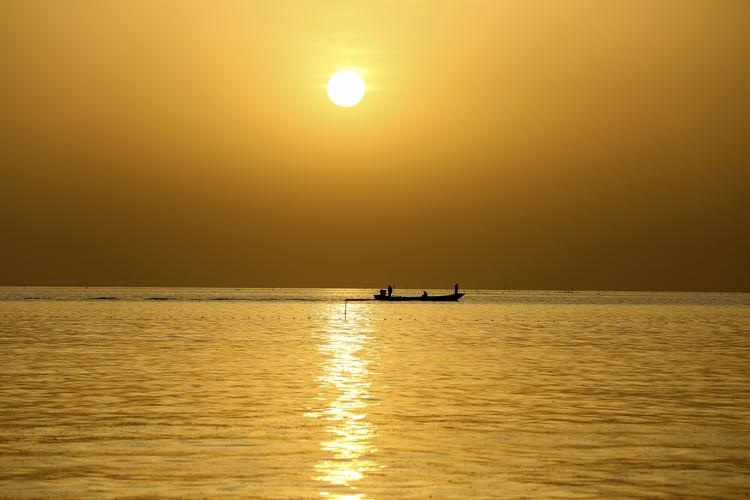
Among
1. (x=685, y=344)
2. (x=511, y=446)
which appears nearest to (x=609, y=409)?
(x=511, y=446)

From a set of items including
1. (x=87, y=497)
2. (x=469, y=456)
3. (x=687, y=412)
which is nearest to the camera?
(x=87, y=497)

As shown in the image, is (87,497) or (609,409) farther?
(609,409)

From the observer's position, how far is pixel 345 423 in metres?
29.7

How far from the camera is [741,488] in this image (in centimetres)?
2058

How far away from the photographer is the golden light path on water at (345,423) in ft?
71.0

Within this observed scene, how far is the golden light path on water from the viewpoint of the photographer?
2164 cm

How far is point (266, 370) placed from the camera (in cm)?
4775

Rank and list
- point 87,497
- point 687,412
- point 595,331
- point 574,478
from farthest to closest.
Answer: point 595,331 < point 687,412 < point 574,478 < point 87,497

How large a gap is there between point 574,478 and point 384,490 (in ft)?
13.8

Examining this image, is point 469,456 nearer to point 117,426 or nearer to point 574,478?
point 574,478

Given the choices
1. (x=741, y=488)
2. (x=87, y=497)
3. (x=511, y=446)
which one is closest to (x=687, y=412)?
(x=511, y=446)

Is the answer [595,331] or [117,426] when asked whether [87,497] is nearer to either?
[117,426]

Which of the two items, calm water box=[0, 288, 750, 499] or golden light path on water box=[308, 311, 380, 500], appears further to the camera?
golden light path on water box=[308, 311, 380, 500]

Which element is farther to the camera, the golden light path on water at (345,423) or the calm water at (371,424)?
the golden light path on water at (345,423)
